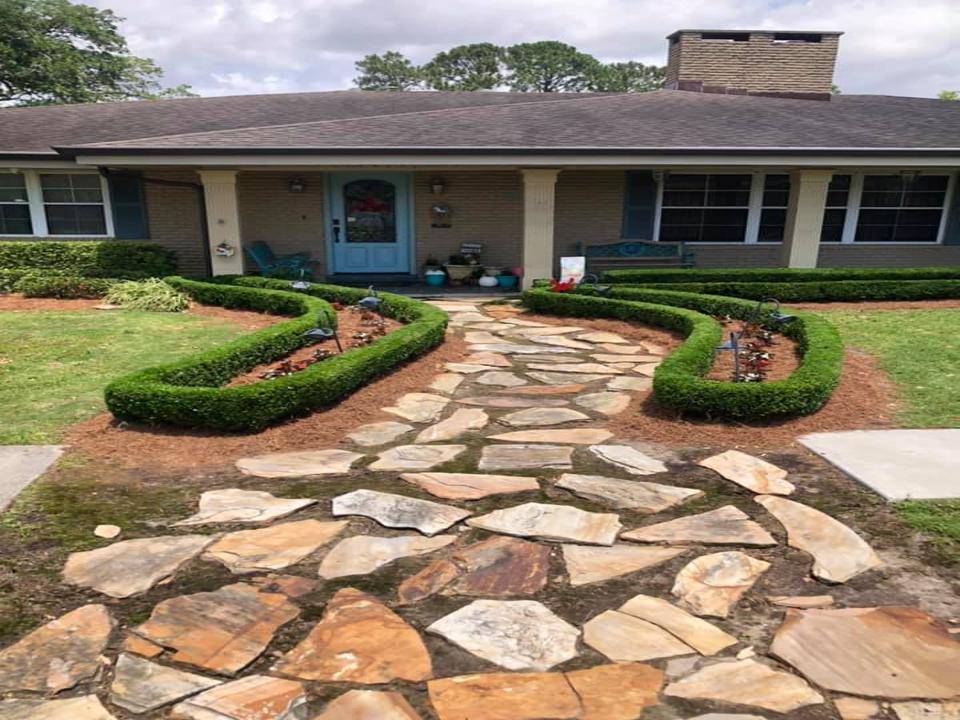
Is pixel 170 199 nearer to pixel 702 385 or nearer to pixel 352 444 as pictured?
pixel 352 444

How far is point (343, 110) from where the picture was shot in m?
16.8

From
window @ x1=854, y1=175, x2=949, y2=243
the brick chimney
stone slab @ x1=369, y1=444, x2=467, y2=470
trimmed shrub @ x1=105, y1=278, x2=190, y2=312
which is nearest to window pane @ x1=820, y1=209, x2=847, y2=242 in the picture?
window @ x1=854, y1=175, x2=949, y2=243

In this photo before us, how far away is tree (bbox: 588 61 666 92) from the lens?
220ft

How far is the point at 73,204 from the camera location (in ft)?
47.2

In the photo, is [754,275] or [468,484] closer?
[468,484]

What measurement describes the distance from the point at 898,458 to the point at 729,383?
1.38 m

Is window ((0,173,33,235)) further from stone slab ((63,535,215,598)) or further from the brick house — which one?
stone slab ((63,535,215,598))

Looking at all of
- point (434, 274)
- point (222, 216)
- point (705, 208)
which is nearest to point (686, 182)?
point (705, 208)

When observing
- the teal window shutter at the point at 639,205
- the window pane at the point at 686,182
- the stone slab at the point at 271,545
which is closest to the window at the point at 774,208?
the window pane at the point at 686,182

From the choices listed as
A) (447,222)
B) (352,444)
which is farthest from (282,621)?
(447,222)

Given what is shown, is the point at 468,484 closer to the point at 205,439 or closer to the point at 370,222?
the point at 205,439

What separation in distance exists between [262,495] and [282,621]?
144 centimetres

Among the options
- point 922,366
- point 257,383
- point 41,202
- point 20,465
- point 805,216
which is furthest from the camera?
point 41,202

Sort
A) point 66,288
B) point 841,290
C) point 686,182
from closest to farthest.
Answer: point 841,290
point 66,288
point 686,182
